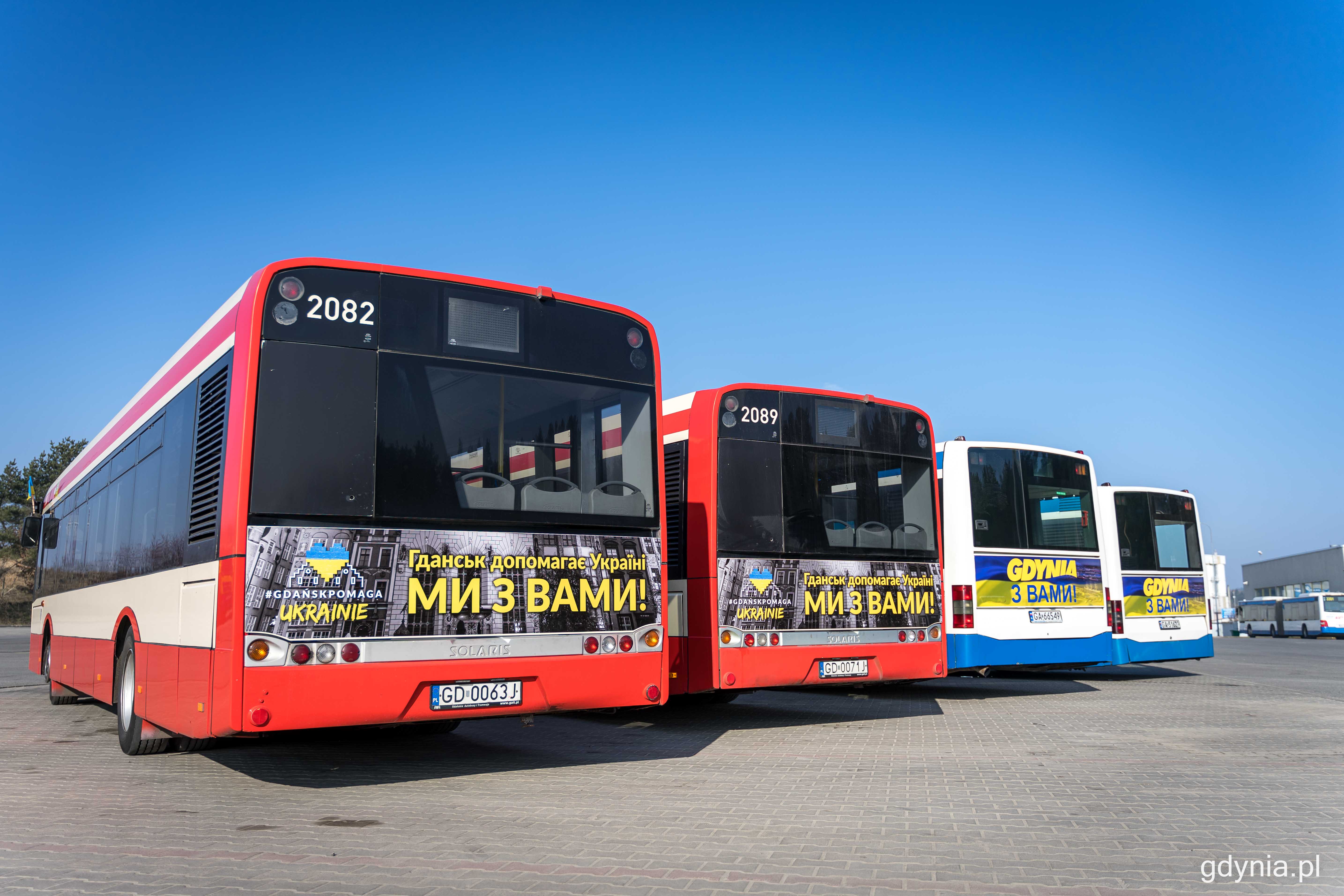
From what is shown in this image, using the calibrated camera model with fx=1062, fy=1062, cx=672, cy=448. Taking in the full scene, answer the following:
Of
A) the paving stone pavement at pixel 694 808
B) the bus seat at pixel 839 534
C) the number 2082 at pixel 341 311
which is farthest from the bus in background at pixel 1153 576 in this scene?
the number 2082 at pixel 341 311

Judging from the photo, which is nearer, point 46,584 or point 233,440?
point 233,440

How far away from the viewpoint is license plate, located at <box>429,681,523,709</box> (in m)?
6.71

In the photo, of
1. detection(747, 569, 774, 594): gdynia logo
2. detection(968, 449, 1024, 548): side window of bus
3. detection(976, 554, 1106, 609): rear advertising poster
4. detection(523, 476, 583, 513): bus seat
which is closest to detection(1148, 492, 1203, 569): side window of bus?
detection(976, 554, 1106, 609): rear advertising poster

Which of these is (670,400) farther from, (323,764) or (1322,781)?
(1322,781)

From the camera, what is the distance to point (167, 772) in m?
8.03

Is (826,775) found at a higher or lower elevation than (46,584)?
lower

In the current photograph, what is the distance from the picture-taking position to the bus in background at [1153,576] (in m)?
15.8

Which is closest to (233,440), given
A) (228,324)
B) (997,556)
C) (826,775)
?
(228,324)

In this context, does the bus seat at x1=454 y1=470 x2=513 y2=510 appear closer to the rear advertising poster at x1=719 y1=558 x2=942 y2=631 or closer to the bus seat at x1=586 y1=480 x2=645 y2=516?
the bus seat at x1=586 y1=480 x2=645 y2=516

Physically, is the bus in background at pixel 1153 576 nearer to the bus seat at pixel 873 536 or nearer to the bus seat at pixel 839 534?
the bus seat at pixel 873 536

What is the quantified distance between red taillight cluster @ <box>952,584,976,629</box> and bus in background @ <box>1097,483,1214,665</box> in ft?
11.8

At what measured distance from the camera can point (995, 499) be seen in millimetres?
13289

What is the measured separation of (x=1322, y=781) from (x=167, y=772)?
8.24m

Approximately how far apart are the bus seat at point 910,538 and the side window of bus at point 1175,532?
7184mm
